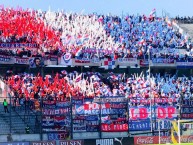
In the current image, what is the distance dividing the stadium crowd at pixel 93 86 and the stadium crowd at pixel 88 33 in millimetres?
2793

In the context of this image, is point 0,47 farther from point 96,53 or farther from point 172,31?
point 172,31

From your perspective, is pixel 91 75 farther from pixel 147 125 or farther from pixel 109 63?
pixel 147 125

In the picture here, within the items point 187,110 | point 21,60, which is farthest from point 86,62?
point 187,110

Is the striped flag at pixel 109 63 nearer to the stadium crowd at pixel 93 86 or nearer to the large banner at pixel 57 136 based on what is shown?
the stadium crowd at pixel 93 86

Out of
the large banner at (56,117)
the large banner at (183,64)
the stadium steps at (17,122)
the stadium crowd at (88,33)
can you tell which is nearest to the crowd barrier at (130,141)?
the large banner at (56,117)

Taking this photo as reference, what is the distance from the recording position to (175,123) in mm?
34625

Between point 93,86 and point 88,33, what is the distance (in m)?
12.5

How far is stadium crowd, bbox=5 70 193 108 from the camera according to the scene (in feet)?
133

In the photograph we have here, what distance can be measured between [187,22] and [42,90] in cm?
3357

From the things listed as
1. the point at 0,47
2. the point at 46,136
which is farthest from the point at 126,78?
the point at 46,136

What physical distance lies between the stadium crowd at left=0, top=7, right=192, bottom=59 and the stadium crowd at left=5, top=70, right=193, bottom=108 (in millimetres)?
2793

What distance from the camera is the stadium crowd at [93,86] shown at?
133 feet

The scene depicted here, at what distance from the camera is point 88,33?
5859 cm

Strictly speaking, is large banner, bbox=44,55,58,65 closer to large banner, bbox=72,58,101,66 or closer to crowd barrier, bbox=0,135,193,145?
large banner, bbox=72,58,101,66
